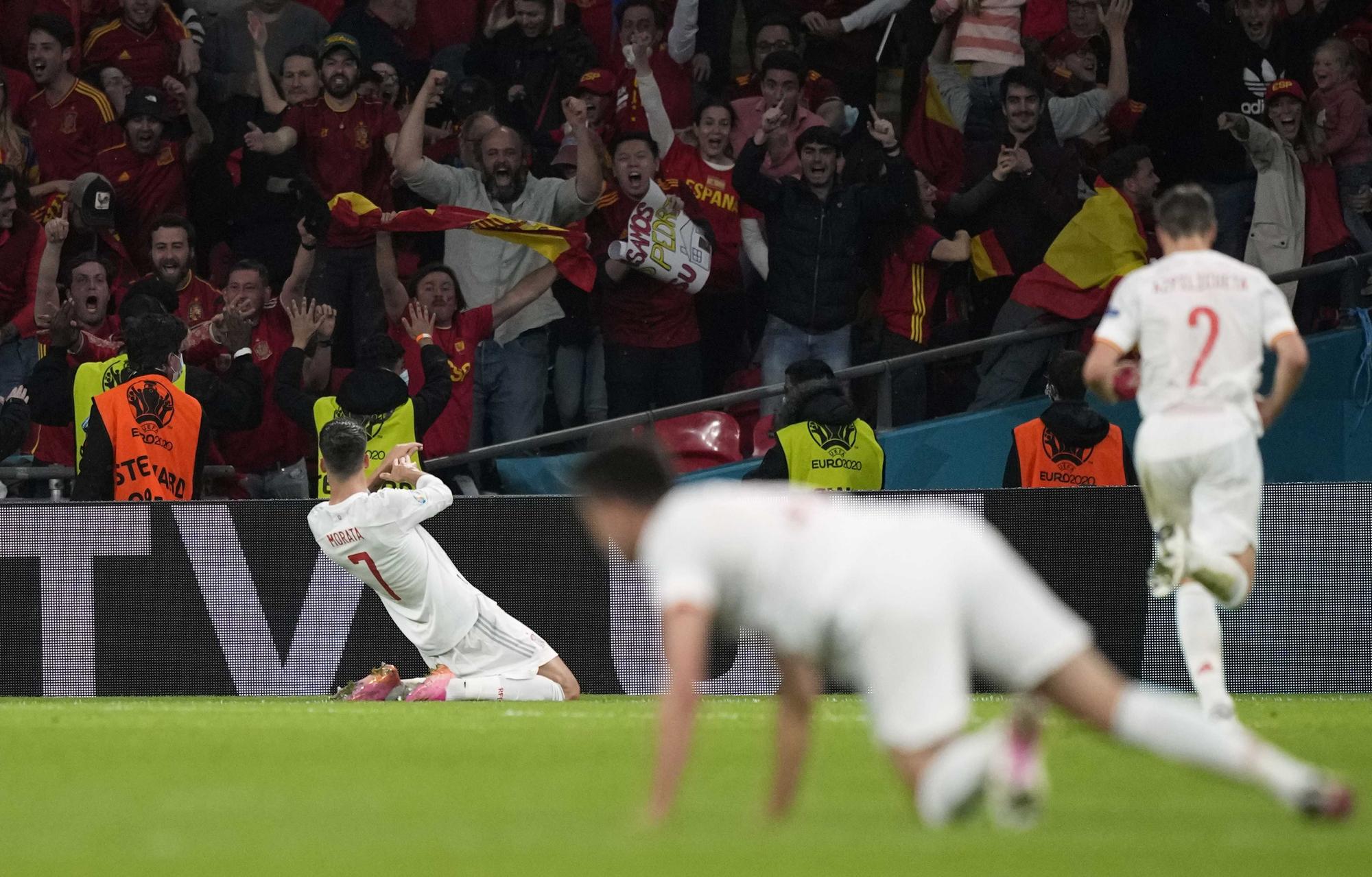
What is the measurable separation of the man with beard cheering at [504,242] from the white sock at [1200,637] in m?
6.58

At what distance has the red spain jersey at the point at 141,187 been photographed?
45.7 ft

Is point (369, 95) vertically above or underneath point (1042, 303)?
above

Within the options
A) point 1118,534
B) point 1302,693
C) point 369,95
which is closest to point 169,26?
point 369,95

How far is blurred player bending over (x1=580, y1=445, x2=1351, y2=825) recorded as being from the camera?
429 cm

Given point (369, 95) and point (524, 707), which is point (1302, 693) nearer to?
point (524, 707)

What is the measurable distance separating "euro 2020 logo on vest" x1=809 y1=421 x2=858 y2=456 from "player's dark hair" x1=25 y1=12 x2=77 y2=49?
21.7 feet

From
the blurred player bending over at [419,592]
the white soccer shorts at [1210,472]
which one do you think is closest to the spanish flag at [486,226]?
the blurred player bending over at [419,592]

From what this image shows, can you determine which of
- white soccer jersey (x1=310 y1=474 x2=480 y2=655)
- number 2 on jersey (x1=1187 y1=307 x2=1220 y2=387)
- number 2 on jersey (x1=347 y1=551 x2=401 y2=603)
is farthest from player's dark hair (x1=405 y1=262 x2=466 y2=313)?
number 2 on jersey (x1=1187 y1=307 x2=1220 y2=387)

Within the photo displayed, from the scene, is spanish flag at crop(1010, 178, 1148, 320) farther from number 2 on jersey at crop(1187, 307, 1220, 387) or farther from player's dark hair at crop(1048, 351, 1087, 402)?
number 2 on jersey at crop(1187, 307, 1220, 387)

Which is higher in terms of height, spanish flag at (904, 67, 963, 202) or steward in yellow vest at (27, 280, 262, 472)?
spanish flag at (904, 67, 963, 202)

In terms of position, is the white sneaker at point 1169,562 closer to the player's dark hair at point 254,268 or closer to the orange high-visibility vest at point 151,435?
the orange high-visibility vest at point 151,435

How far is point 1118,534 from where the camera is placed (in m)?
10.8

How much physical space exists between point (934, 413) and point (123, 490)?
5741 mm

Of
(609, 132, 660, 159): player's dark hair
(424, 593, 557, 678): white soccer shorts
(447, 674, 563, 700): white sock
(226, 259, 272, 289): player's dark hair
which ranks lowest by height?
(447, 674, 563, 700): white sock
